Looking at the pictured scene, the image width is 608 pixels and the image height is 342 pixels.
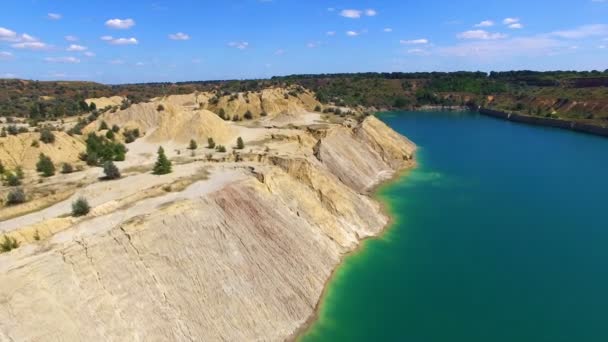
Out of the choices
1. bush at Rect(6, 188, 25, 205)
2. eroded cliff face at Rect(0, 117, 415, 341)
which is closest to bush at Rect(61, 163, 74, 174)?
bush at Rect(6, 188, 25, 205)

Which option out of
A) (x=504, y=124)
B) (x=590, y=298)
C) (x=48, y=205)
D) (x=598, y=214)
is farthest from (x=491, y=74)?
(x=48, y=205)

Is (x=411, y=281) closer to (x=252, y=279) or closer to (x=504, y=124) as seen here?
(x=252, y=279)

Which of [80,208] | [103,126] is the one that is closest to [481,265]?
[80,208]

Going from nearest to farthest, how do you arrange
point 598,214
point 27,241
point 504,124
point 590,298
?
point 27,241 < point 590,298 < point 598,214 < point 504,124

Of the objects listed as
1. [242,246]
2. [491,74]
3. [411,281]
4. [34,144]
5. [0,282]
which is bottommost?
[411,281]

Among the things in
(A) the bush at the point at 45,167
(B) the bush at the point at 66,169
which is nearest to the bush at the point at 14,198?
(A) the bush at the point at 45,167

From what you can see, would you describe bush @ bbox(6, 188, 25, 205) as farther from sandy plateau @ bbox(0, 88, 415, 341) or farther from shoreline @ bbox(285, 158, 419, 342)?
shoreline @ bbox(285, 158, 419, 342)

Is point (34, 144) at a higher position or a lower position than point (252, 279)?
higher
